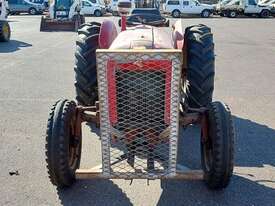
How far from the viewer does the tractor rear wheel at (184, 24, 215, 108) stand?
504cm

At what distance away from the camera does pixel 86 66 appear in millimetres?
5188

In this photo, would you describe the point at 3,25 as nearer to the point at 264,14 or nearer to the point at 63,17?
the point at 63,17

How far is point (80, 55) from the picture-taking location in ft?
17.1

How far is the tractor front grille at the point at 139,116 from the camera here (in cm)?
352

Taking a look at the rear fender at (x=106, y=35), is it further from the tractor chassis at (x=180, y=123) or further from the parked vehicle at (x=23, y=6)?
the parked vehicle at (x=23, y=6)

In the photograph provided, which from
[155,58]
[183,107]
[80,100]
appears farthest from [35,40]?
[155,58]

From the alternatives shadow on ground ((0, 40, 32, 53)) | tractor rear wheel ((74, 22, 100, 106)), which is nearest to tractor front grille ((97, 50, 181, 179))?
tractor rear wheel ((74, 22, 100, 106))

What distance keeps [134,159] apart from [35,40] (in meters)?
13.6

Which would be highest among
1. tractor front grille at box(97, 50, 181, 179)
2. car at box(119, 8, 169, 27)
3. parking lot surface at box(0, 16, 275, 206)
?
car at box(119, 8, 169, 27)

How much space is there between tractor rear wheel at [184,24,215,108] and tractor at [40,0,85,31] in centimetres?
1600

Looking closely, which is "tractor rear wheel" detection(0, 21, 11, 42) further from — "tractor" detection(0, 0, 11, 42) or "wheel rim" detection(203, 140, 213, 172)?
"wheel rim" detection(203, 140, 213, 172)

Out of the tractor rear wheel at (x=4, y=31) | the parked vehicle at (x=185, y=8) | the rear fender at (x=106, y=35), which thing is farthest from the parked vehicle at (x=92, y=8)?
the rear fender at (x=106, y=35)

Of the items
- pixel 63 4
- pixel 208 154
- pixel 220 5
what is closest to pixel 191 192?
pixel 208 154

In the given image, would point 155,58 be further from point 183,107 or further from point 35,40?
point 35,40
